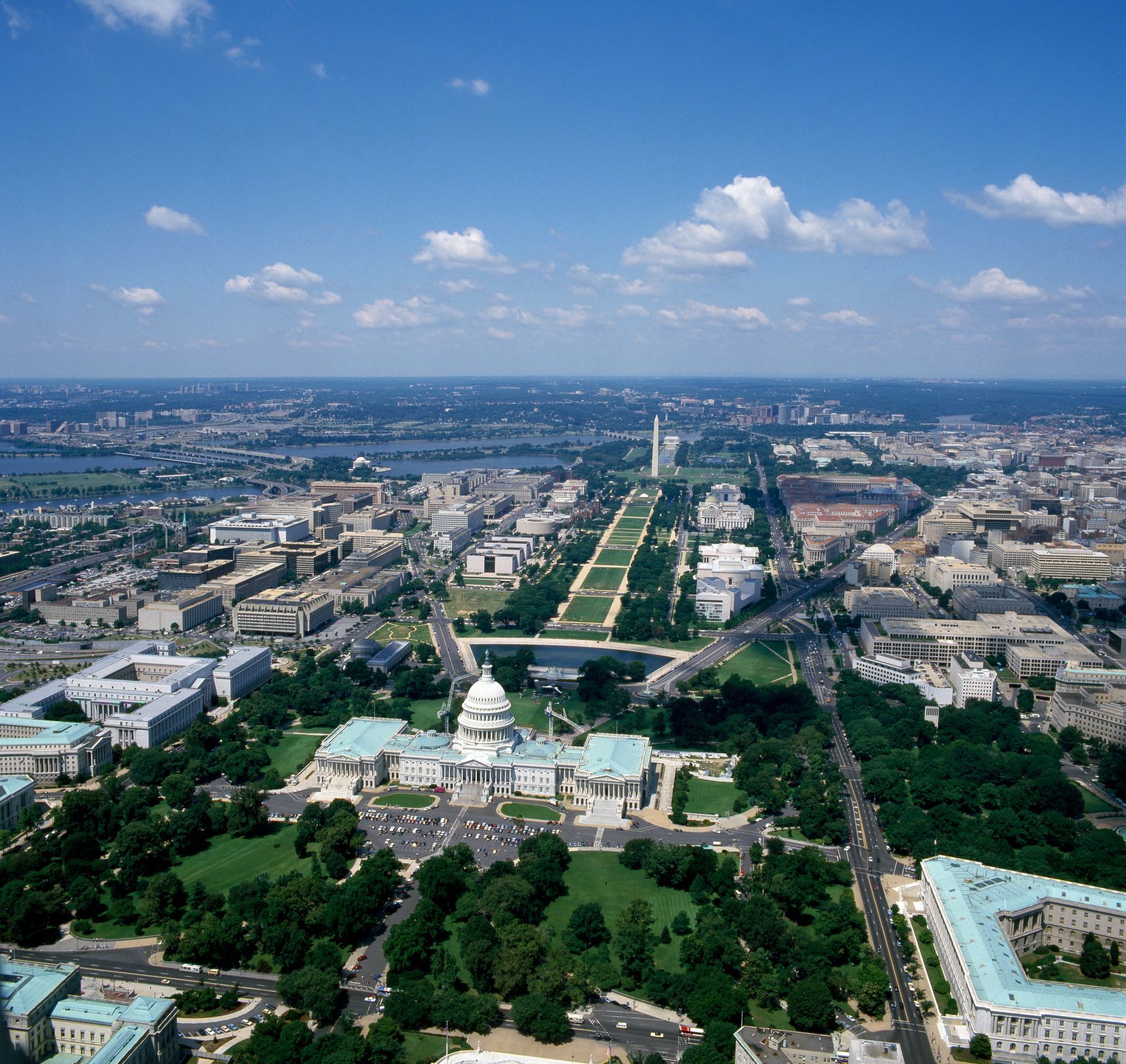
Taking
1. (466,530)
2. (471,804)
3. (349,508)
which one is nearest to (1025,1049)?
(471,804)

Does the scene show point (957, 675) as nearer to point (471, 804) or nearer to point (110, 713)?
point (471, 804)

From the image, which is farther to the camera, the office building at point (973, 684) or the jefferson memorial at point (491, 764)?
the office building at point (973, 684)

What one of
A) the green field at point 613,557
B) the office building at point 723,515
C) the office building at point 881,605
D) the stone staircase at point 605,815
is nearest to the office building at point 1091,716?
the office building at point 881,605

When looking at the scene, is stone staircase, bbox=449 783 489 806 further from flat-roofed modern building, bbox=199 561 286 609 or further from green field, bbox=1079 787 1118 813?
flat-roofed modern building, bbox=199 561 286 609

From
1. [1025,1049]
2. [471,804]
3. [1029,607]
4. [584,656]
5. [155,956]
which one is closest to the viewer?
[1025,1049]

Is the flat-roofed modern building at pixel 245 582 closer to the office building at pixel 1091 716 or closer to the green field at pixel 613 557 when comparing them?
the green field at pixel 613 557
